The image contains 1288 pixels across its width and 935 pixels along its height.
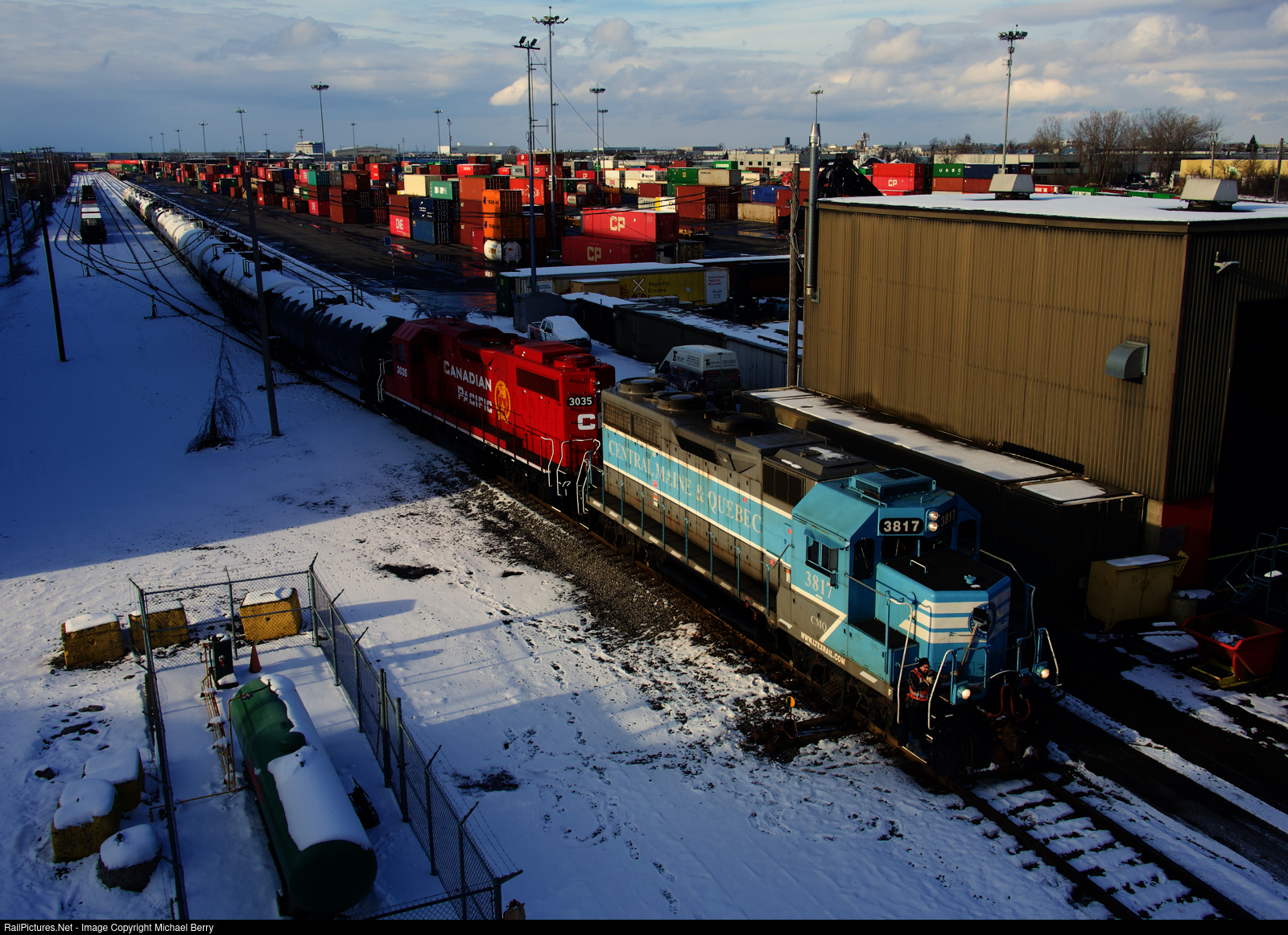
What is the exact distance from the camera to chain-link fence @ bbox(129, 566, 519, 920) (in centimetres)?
1082

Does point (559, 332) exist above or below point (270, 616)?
above

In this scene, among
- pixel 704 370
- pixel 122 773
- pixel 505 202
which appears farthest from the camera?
pixel 505 202

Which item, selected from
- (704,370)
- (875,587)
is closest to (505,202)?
(704,370)

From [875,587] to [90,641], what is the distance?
14.3 m

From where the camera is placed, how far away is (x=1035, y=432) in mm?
21969

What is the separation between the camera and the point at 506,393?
26.5 metres

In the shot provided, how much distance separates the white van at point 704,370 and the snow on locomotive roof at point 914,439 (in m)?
4.45

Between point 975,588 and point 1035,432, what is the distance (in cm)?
1043

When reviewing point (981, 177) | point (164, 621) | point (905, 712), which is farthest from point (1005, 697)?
point (981, 177)

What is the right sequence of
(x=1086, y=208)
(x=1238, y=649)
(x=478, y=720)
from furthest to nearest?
1. (x=1086, y=208)
2. (x=1238, y=649)
3. (x=478, y=720)

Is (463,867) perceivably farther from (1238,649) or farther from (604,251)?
(604,251)

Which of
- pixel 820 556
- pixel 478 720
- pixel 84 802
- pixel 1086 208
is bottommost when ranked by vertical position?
pixel 478 720

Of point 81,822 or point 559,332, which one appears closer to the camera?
point 81,822

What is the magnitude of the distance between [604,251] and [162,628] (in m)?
55.2
